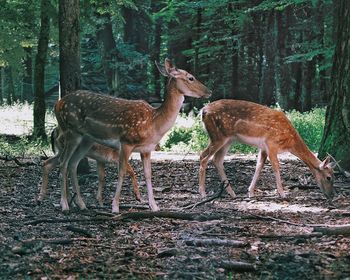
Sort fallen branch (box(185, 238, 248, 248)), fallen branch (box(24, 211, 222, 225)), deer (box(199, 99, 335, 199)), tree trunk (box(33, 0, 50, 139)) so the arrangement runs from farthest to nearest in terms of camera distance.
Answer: tree trunk (box(33, 0, 50, 139)) < deer (box(199, 99, 335, 199)) < fallen branch (box(24, 211, 222, 225)) < fallen branch (box(185, 238, 248, 248))

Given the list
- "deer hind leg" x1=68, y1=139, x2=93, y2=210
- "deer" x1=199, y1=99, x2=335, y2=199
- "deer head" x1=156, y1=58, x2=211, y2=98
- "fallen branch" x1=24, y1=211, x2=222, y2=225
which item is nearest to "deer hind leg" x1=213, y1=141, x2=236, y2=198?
"deer" x1=199, y1=99, x2=335, y2=199

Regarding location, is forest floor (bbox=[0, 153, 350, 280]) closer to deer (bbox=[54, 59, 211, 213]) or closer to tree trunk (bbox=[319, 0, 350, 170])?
deer (bbox=[54, 59, 211, 213])

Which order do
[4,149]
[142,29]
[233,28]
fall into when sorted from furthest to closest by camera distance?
[142,29] < [233,28] < [4,149]

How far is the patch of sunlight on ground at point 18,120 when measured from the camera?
79.6 ft

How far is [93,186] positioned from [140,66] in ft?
75.0

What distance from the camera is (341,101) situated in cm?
1125

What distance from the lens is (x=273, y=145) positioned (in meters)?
10.5

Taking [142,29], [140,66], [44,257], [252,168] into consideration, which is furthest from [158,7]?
[44,257]

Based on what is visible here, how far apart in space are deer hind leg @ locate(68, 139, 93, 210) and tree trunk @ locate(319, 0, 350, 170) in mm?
4467

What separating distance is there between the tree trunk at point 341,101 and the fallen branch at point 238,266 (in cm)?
622

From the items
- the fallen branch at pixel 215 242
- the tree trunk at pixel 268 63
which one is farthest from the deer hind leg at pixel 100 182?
the tree trunk at pixel 268 63

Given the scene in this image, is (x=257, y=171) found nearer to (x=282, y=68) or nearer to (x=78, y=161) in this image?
(x=78, y=161)

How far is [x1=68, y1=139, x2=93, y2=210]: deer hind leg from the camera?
8492mm

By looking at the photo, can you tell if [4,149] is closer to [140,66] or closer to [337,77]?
[337,77]
